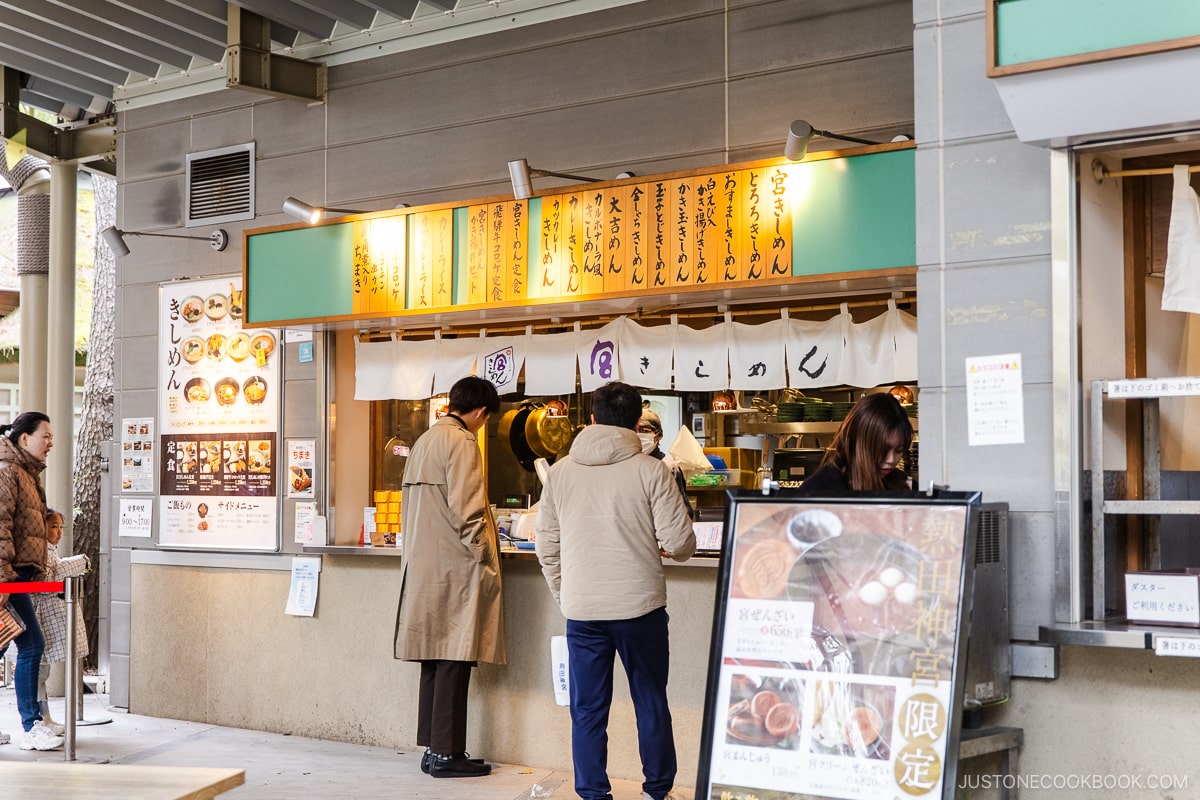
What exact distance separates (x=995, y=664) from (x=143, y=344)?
21.7 feet

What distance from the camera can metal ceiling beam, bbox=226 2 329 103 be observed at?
25.0 feet

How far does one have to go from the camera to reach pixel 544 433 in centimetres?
885

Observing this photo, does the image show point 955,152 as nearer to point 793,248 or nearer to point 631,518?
point 793,248

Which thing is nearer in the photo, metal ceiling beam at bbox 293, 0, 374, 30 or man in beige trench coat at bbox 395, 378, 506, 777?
man in beige trench coat at bbox 395, 378, 506, 777

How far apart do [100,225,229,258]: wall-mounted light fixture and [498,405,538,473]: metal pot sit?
224cm

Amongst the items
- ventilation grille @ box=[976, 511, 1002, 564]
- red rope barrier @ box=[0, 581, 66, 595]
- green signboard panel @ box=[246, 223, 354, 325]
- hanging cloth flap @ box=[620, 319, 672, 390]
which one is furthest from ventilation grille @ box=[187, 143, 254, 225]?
ventilation grille @ box=[976, 511, 1002, 564]

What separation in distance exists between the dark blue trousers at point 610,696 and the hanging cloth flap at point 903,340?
1.73 metres

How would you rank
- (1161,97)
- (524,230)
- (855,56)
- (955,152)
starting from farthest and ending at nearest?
(524,230), (855,56), (955,152), (1161,97)

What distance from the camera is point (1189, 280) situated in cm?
403

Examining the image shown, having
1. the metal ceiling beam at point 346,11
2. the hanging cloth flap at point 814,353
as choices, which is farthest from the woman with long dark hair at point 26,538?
the hanging cloth flap at point 814,353

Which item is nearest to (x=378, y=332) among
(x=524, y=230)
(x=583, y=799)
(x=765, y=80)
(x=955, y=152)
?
(x=524, y=230)

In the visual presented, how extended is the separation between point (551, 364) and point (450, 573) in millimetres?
1421

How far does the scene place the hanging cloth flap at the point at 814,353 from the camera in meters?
6.32

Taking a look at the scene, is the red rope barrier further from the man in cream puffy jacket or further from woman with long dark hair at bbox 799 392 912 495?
woman with long dark hair at bbox 799 392 912 495
